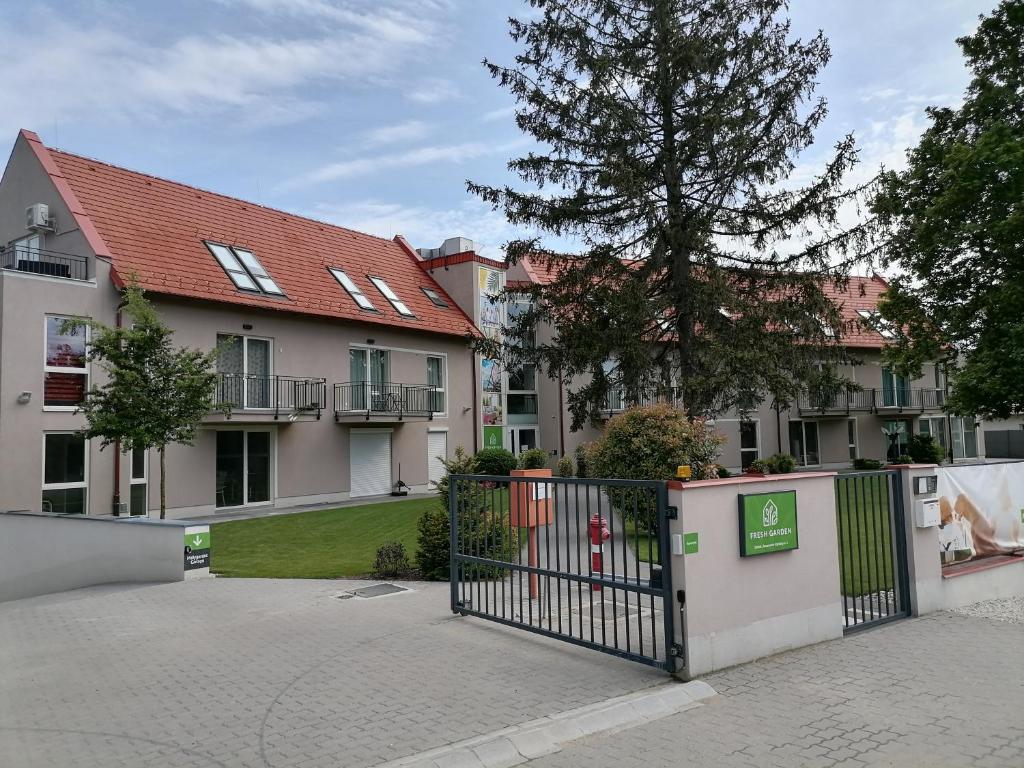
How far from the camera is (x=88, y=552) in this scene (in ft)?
39.3

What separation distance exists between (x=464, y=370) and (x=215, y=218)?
10196 millimetres

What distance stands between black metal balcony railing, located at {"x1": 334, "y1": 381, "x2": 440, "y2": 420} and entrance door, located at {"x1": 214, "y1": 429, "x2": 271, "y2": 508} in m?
2.79

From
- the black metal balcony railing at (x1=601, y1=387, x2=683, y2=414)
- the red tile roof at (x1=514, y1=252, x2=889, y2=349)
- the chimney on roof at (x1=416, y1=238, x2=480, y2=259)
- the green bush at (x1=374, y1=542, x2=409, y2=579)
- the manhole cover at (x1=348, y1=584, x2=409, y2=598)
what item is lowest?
the manhole cover at (x1=348, y1=584, x2=409, y2=598)

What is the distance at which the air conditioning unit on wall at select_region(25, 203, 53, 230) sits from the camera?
19.3 metres

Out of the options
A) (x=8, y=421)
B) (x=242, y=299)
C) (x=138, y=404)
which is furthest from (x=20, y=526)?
(x=242, y=299)

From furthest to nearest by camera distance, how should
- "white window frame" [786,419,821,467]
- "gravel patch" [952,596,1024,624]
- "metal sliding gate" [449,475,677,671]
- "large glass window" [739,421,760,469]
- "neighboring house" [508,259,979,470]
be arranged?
"white window frame" [786,419,821,467]
"large glass window" [739,421,760,469]
"neighboring house" [508,259,979,470]
"gravel patch" [952,596,1024,624]
"metal sliding gate" [449,475,677,671]

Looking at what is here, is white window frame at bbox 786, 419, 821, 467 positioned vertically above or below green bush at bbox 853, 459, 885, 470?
above

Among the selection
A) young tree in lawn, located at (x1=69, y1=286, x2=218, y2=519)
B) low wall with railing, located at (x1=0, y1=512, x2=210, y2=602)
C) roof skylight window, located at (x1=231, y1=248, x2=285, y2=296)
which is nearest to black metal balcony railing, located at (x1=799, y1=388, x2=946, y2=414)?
roof skylight window, located at (x1=231, y1=248, x2=285, y2=296)

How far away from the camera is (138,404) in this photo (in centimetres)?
1409

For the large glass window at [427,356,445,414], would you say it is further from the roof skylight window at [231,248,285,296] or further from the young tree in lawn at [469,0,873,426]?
the young tree in lawn at [469,0,873,426]

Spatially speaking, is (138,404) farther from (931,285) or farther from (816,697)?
(931,285)

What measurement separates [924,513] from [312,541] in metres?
11.2

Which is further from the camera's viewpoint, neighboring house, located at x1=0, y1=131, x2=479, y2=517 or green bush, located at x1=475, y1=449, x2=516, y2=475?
green bush, located at x1=475, y1=449, x2=516, y2=475

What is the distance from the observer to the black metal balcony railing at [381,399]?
23.4 m
